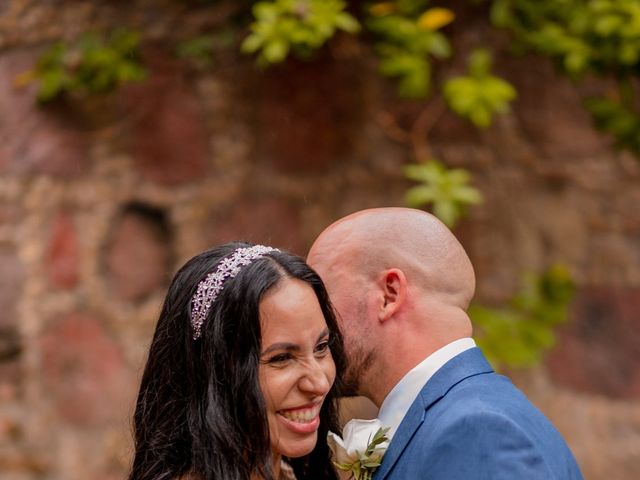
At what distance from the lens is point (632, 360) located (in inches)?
170

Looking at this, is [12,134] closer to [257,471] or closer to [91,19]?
[91,19]

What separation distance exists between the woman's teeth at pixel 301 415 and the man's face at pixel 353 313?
12.6 inches

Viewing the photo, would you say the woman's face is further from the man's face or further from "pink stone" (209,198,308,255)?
"pink stone" (209,198,308,255)

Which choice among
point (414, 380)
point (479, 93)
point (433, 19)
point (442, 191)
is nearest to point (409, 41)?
point (433, 19)

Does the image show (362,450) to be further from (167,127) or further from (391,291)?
(167,127)

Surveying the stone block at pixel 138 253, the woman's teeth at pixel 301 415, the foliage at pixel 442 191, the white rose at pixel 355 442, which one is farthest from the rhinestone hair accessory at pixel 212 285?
the stone block at pixel 138 253

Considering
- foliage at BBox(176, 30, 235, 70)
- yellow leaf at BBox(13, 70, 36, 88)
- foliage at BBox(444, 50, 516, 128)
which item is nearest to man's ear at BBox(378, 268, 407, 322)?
foliage at BBox(444, 50, 516, 128)

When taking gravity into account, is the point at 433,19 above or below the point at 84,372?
above

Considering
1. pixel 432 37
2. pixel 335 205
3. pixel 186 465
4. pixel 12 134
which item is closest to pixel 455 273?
pixel 186 465

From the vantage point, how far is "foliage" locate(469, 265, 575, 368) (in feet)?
13.4

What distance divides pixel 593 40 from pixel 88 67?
190 centimetres

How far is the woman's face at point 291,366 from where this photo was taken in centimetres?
247

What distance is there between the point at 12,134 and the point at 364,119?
139cm

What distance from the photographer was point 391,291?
9.13 ft
